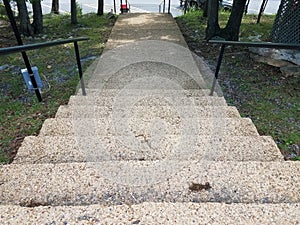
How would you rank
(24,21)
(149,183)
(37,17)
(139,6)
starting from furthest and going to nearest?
1. (139,6)
2. (37,17)
3. (24,21)
4. (149,183)

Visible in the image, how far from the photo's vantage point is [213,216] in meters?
1.09

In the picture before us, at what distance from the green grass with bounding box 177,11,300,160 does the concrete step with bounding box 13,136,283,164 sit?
1.82ft

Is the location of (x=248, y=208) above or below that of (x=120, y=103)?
above

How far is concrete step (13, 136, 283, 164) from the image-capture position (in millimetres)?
1686

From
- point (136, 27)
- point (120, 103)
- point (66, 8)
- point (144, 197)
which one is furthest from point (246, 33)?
point (66, 8)

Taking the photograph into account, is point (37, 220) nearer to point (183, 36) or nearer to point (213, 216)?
point (213, 216)

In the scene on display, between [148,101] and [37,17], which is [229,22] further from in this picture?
[37,17]

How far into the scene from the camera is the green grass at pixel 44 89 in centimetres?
247

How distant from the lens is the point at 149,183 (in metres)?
1.35

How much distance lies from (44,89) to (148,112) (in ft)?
6.23

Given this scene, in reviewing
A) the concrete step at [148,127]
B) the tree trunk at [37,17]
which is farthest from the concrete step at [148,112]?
the tree trunk at [37,17]

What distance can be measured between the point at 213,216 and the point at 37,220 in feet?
2.50

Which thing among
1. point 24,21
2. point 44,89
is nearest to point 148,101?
point 44,89

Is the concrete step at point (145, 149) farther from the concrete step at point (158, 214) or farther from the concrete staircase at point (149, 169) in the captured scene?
the concrete step at point (158, 214)
